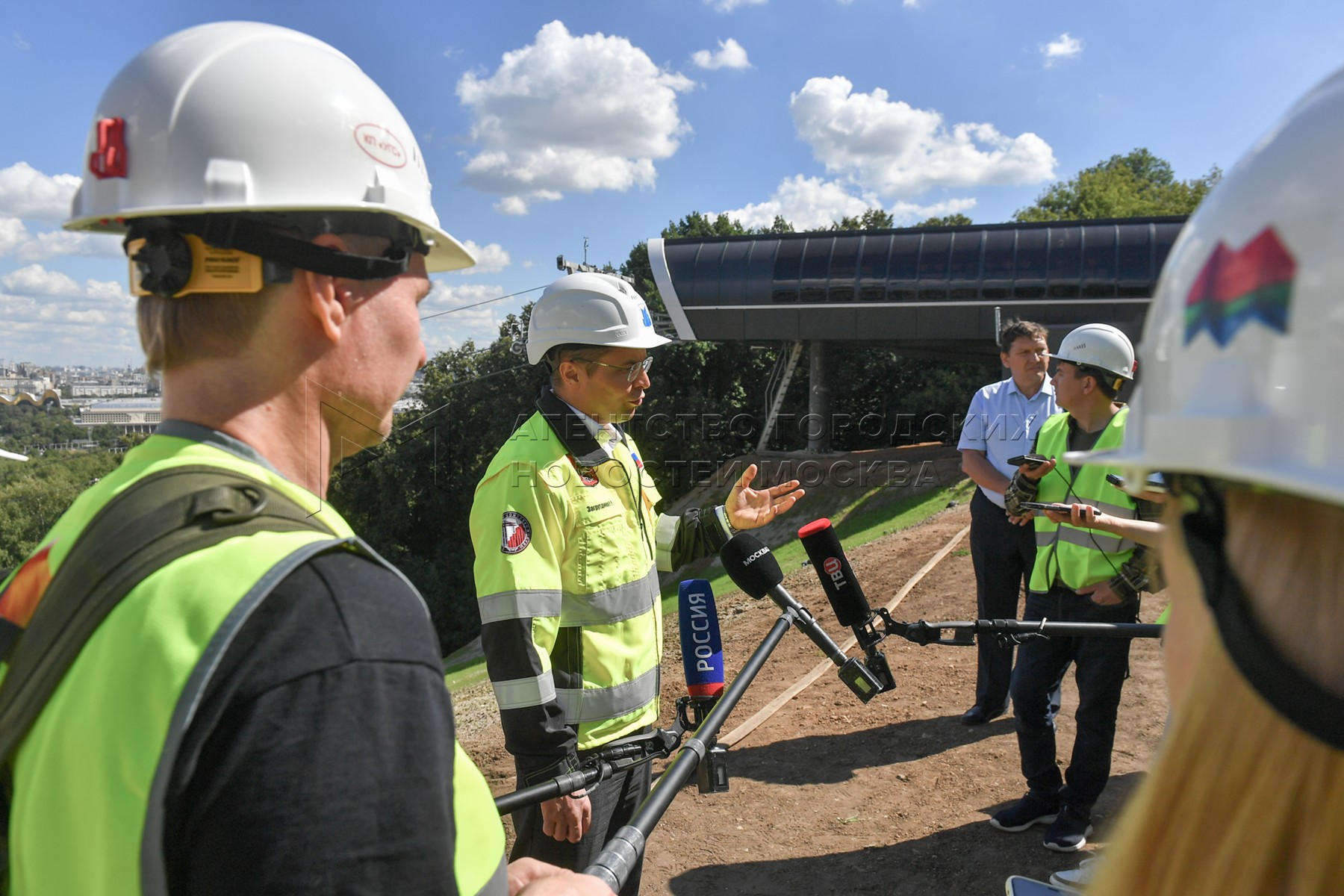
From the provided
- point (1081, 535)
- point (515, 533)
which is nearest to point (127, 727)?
point (515, 533)

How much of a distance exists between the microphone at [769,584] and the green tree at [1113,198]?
43766 mm

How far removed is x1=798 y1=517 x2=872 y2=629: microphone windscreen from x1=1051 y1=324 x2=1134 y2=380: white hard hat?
2170 millimetres

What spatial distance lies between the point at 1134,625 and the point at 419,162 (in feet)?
9.34

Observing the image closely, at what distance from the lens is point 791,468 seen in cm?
2448

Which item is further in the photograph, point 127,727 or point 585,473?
point 585,473

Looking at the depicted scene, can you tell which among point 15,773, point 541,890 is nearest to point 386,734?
point 15,773

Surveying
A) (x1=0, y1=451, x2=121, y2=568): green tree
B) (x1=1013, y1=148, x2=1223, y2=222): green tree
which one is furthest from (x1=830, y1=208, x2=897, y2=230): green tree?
(x1=0, y1=451, x2=121, y2=568): green tree

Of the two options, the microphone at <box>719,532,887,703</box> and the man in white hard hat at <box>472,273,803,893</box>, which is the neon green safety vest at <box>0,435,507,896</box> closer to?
the man in white hard hat at <box>472,273,803,893</box>

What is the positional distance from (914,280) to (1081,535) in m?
20.6

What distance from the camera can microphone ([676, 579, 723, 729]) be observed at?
2.71 metres

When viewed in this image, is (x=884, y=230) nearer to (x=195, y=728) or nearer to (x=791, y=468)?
(x=791, y=468)

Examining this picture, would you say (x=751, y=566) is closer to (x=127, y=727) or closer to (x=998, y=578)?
(x=127, y=727)

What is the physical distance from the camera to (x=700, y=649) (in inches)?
108

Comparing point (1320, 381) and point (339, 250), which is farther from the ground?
point (339, 250)
